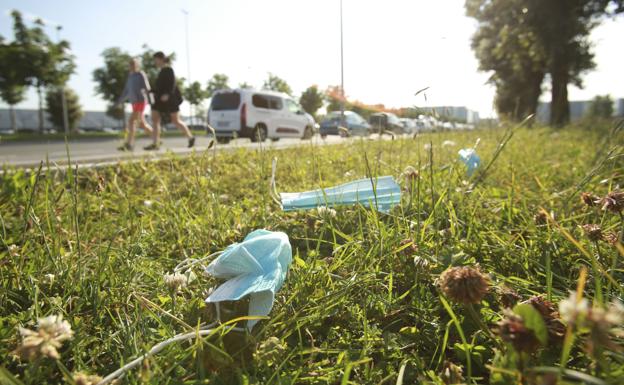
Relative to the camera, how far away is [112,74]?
127 feet

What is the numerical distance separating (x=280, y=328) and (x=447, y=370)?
421 mm

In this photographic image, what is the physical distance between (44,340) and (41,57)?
36.9m

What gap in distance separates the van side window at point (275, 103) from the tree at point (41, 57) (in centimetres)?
2603

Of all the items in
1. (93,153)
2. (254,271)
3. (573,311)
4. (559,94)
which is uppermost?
(559,94)

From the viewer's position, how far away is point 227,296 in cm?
92

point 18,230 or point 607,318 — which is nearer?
point 607,318

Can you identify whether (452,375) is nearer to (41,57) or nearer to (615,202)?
(615,202)

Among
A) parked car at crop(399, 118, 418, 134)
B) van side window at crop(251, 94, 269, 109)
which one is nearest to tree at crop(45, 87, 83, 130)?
van side window at crop(251, 94, 269, 109)

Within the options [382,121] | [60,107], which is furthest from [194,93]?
[382,121]

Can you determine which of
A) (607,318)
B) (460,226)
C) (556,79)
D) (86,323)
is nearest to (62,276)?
(86,323)

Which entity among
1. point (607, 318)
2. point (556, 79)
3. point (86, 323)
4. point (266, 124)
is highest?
point (556, 79)

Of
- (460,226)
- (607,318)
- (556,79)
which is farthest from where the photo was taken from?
(556,79)

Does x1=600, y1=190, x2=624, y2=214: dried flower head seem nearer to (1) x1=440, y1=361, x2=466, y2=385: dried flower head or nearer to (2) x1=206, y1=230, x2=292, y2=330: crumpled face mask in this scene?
(1) x1=440, y1=361, x2=466, y2=385: dried flower head

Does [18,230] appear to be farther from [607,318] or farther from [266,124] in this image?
[266,124]
